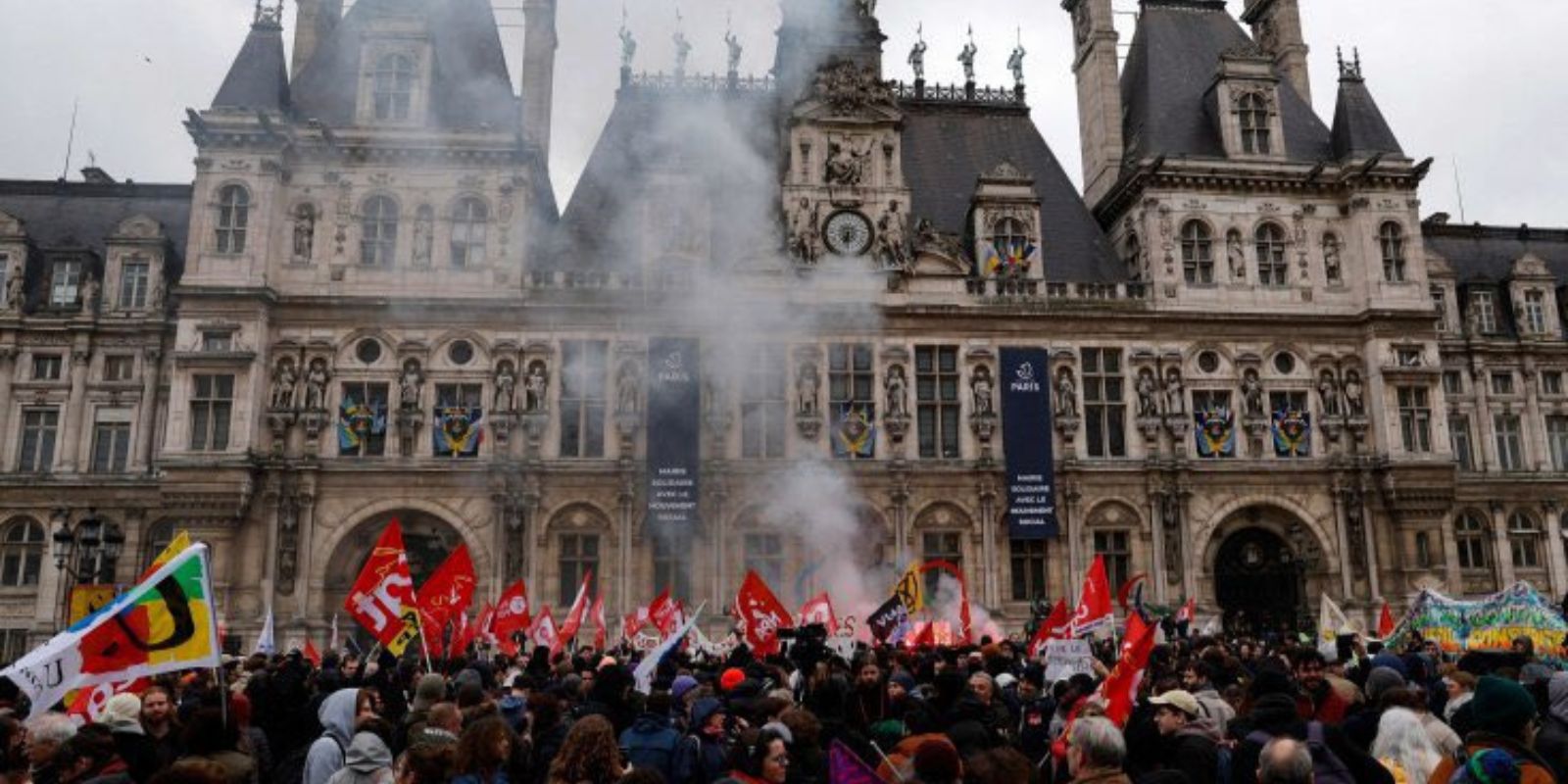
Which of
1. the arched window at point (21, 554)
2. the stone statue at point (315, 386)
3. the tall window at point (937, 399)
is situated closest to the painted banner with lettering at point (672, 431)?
the tall window at point (937, 399)

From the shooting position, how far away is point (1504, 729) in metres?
6.34

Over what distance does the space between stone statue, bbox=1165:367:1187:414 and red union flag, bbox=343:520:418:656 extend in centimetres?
2566

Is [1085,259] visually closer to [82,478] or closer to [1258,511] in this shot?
[1258,511]

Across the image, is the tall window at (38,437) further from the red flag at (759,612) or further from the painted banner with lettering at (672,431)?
the red flag at (759,612)

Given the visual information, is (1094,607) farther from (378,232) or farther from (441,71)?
(441,71)

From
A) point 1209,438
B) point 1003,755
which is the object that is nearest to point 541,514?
point 1209,438

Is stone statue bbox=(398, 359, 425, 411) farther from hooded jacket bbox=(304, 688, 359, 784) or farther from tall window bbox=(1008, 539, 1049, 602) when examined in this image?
hooded jacket bbox=(304, 688, 359, 784)

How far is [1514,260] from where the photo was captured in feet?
140

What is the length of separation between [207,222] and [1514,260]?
4545 centimetres

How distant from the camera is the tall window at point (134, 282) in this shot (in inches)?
1439

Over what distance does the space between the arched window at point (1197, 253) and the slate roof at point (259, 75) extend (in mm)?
28488

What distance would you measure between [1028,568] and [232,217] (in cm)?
2549

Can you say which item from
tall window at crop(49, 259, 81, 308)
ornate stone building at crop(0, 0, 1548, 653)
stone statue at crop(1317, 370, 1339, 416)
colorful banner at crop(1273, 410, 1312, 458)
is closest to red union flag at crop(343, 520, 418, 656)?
ornate stone building at crop(0, 0, 1548, 653)

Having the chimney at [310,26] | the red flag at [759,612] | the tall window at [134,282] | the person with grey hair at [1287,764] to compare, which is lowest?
the person with grey hair at [1287,764]
